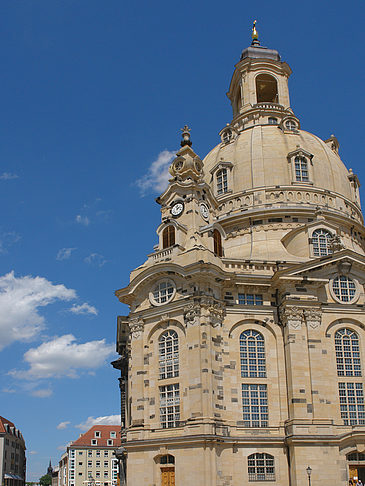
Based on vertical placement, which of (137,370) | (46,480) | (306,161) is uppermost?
(306,161)

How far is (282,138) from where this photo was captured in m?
64.7

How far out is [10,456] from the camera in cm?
10619

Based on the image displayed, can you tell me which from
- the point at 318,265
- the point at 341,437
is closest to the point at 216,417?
the point at 341,437

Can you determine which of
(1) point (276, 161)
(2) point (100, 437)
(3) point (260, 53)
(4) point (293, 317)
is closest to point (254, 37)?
(3) point (260, 53)

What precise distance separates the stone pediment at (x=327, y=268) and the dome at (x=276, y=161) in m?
14.7

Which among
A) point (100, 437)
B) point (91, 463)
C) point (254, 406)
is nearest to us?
point (254, 406)

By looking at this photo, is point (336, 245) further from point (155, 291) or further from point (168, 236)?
point (155, 291)

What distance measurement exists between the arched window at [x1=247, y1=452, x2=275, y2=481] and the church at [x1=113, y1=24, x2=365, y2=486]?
0.24 ft

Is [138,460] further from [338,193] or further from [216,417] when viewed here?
[338,193]

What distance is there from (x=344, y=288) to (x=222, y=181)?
20.8m

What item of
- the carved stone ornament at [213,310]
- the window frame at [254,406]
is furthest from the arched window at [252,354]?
the carved stone ornament at [213,310]

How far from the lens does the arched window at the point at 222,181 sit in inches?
2490

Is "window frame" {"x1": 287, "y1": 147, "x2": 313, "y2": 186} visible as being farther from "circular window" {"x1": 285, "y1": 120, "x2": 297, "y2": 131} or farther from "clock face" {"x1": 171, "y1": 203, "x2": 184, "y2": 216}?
"clock face" {"x1": 171, "y1": 203, "x2": 184, "y2": 216}

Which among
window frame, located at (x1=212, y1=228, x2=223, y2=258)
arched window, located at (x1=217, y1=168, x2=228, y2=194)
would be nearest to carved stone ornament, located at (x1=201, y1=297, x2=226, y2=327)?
window frame, located at (x1=212, y1=228, x2=223, y2=258)
